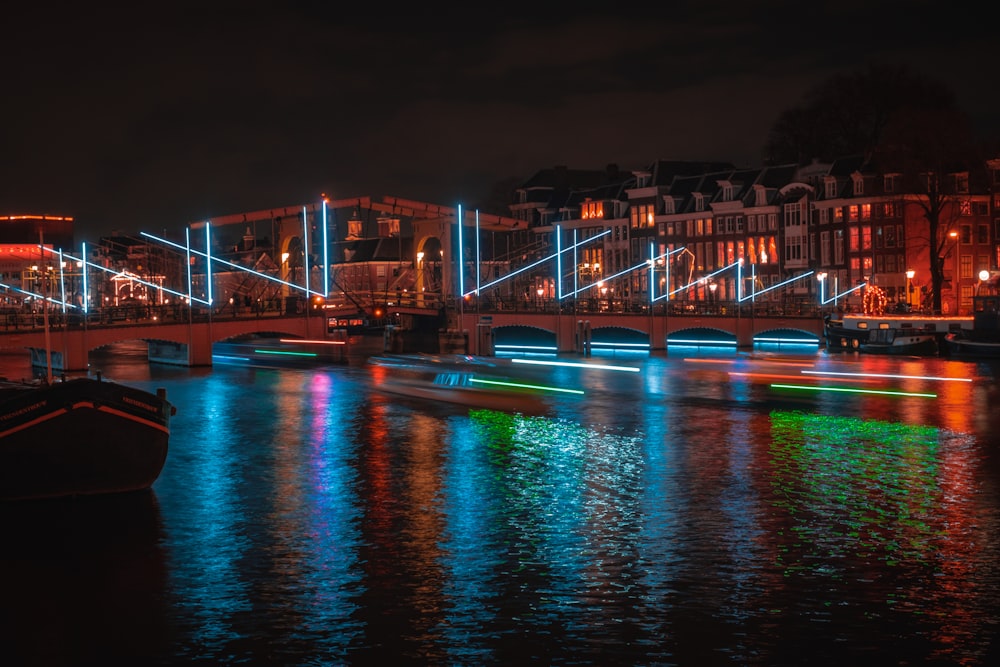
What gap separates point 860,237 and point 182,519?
83.1m

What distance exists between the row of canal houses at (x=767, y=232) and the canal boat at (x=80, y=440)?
201ft

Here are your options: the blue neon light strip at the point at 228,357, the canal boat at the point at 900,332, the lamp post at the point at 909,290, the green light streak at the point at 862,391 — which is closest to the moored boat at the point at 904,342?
the canal boat at the point at 900,332

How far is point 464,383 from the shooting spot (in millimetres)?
62375

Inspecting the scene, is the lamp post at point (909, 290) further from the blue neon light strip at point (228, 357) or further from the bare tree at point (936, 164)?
the blue neon light strip at point (228, 357)

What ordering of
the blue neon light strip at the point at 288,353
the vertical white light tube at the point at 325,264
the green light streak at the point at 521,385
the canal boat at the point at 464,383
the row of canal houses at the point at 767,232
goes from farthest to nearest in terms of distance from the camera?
the row of canal houses at the point at 767,232, the blue neon light strip at the point at 288,353, the vertical white light tube at the point at 325,264, the green light streak at the point at 521,385, the canal boat at the point at 464,383

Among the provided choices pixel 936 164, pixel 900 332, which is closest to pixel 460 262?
pixel 900 332

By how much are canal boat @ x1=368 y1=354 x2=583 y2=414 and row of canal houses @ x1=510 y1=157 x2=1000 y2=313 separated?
14836mm

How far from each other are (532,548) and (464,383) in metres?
38.2

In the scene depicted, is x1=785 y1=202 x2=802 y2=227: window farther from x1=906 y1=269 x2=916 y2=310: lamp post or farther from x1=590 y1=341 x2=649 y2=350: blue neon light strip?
x1=590 y1=341 x2=649 y2=350: blue neon light strip

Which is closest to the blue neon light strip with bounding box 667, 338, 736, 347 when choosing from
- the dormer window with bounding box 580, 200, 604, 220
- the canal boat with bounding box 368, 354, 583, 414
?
the dormer window with bounding box 580, 200, 604, 220

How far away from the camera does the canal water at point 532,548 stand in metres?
18.4

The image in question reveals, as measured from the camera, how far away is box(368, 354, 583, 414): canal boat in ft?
175

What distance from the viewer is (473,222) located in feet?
303

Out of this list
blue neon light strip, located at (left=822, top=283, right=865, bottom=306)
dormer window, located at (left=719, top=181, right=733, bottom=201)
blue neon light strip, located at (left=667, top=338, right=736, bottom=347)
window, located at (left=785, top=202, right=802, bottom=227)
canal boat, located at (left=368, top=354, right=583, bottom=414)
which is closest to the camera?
canal boat, located at (left=368, top=354, right=583, bottom=414)
